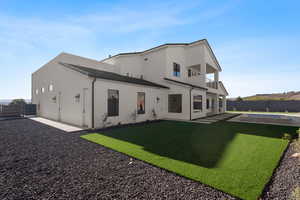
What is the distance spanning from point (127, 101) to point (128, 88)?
103 centimetres

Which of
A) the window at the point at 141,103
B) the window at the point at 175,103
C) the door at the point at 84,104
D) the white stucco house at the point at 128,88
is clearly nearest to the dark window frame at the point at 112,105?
the white stucco house at the point at 128,88

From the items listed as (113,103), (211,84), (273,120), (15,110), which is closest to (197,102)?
(211,84)

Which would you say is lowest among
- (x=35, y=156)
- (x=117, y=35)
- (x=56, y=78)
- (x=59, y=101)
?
(x=35, y=156)

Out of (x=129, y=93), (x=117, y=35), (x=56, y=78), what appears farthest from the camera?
(x=56, y=78)

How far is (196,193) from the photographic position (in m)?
2.16

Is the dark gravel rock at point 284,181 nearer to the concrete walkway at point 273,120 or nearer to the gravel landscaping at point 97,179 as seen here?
the gravel landscaping at point 97,179

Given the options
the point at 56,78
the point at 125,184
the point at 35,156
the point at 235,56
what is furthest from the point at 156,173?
the point at 235,56

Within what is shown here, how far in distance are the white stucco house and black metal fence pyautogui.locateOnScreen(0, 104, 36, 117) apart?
143 cm

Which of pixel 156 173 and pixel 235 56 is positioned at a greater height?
pixel 235 56

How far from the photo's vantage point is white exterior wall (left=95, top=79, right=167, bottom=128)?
26.5 feet

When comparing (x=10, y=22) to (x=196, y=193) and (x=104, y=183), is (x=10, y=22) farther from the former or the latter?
(x=196, y=193)

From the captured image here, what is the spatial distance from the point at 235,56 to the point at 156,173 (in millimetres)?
13675

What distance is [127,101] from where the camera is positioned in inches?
383

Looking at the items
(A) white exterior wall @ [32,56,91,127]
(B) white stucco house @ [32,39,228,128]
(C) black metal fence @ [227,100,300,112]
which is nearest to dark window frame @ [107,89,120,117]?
(B) white stucco house @ [32,39,228,128]
